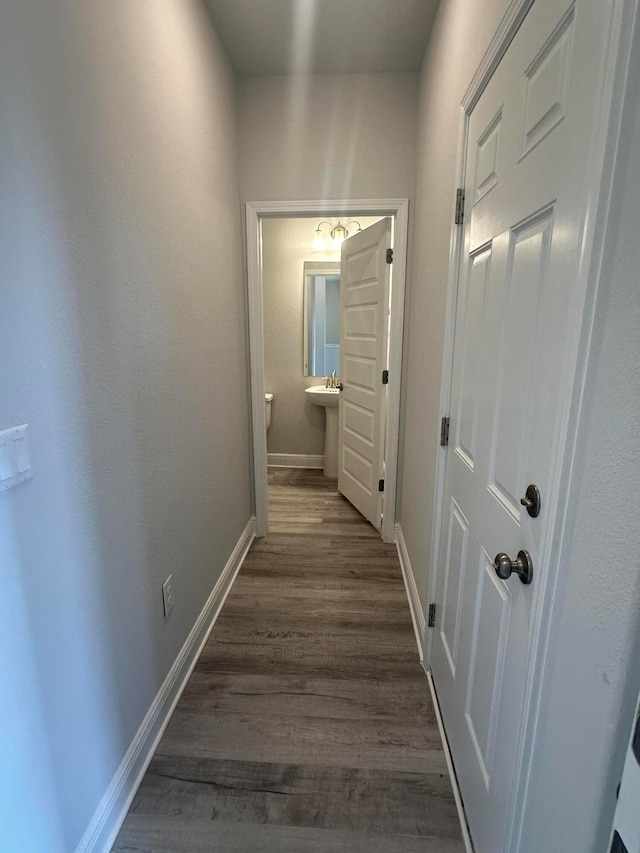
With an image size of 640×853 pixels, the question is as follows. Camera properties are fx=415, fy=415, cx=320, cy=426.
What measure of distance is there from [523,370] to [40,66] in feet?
4.00

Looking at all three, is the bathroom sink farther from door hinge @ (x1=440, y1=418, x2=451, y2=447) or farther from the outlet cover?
the outlet cover

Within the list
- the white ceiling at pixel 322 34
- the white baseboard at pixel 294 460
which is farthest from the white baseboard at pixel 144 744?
the white ceiling at pixel 322 34

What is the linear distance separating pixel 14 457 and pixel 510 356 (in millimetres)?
1086

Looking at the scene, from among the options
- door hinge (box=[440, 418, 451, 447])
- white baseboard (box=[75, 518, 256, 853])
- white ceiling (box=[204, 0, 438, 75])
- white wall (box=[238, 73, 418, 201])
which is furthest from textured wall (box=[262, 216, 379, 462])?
door hinge (box=[440, 418, 451, 447])

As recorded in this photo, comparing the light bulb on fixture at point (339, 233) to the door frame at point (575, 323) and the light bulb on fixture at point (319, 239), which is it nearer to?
the light bulb on fixture at point (319, 239)

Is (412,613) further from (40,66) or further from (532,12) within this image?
(40,66)

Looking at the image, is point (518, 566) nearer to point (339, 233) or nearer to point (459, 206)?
point (459, 206)

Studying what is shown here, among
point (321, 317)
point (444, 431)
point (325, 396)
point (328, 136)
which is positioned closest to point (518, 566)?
point (444, 431)

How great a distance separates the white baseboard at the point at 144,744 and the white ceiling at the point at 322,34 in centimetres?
272

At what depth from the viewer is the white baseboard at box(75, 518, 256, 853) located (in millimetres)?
1121

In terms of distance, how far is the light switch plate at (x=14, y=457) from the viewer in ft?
2.63

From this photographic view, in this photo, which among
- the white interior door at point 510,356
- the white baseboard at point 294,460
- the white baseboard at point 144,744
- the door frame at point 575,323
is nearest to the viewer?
the door frame at point 575,323

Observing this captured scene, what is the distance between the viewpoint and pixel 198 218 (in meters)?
1.82

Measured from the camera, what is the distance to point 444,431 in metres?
1.53
